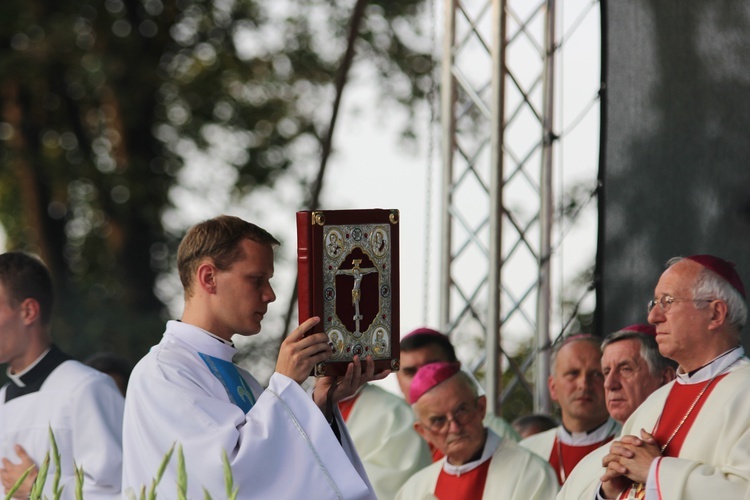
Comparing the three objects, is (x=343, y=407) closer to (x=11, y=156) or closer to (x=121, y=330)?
(x=121, y=330)

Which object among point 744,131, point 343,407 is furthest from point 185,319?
point 343,407

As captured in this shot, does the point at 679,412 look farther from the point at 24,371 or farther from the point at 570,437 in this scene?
the point at 24,371

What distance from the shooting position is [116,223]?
559 inches

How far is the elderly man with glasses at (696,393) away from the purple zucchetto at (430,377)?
116cm

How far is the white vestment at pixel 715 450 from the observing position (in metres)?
4.01

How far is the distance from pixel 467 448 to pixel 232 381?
1.74 m

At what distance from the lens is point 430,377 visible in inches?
213

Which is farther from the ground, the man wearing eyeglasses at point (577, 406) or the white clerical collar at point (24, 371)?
the white clerical collar at point (24, 371)

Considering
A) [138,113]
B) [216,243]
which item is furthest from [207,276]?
[138,113]

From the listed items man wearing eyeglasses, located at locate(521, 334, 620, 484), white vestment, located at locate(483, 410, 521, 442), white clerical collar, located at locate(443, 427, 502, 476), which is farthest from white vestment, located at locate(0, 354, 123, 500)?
white vestment, located at locate(483, 410, 521, 442)

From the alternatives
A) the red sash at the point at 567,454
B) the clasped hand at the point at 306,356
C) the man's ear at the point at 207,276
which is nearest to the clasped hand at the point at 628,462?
the clasped hand at the point at 306,356

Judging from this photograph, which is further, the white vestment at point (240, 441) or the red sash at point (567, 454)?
the red sash at point (567, 454)

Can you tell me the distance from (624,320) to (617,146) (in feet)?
2.62

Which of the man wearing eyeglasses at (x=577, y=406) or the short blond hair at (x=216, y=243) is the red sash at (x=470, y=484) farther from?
the short blond hair at (x=216, y=243)
